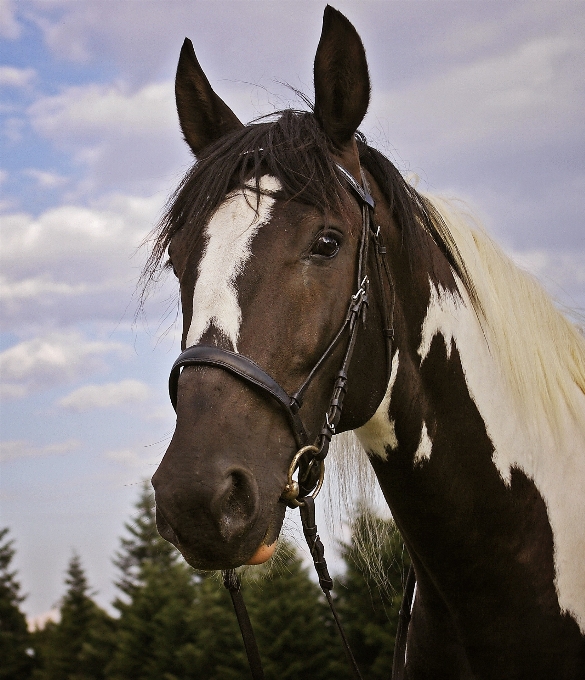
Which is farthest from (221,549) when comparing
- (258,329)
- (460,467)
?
(460,467)

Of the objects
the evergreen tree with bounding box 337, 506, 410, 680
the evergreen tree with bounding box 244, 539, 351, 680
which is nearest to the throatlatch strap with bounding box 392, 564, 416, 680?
the evergreen tree with bounding box 337, 506, 410, 680

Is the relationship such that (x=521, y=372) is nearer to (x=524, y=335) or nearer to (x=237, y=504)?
(x=524, y=335)

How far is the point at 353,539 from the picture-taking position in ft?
13.6

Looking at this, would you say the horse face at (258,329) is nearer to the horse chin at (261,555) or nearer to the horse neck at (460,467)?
the horse chin at (261,555)

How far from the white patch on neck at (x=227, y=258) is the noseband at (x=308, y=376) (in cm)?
7

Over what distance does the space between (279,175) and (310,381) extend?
77 centimetres

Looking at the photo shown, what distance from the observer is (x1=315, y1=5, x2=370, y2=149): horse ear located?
9.15 feet

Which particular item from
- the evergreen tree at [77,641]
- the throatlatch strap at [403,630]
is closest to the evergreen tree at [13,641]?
the evergreen tree at [77,641]

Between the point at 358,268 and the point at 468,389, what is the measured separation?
29.8 inches

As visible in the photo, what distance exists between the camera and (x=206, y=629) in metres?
15.1

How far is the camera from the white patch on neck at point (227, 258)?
8.00 feet

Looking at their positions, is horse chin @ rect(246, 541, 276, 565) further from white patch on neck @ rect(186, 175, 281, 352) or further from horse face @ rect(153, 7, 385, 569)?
white patch on neck @ rect(186, 175, 281, 352)

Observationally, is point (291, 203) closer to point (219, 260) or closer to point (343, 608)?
point (219, 260)

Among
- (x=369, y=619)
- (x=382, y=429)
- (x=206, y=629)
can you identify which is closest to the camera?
(x=382, y=429)
